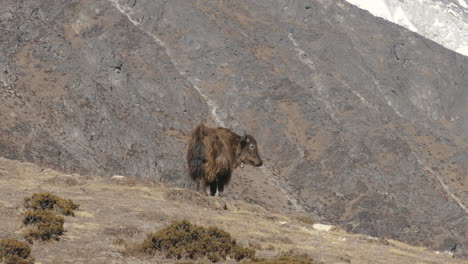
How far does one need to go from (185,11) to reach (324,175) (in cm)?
4910

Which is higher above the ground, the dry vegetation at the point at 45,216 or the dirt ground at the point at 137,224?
the dry vegetation at the point at 45,216

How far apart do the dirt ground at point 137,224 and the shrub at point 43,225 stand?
0.18 meters

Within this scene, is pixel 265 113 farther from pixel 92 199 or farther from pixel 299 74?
pixel 92 199

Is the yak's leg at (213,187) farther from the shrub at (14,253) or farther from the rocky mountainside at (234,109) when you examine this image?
the rocky mountainside at (234,109)

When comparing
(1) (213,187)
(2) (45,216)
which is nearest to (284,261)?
(2) (45,216)

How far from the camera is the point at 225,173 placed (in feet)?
71.5

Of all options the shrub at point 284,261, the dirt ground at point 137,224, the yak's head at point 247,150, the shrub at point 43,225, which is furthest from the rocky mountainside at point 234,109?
the shrub at point 284,261

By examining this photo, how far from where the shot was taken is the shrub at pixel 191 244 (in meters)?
12.0

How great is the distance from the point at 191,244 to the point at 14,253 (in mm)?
3352

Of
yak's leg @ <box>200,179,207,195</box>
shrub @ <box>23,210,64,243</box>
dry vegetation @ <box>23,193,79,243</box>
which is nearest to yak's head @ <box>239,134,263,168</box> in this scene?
yak's leg @ <box>200,179,207,195</box>

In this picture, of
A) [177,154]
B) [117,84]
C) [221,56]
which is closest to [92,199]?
[177,154]

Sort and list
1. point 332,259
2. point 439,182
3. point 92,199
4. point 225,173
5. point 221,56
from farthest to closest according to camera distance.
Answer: point 221,56 < point 439,182 < point 225,173 < point 92,199 < point 332,259

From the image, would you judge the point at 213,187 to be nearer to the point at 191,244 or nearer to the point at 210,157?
the point at 210,157

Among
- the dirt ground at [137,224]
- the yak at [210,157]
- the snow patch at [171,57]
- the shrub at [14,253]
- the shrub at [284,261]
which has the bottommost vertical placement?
the dirt ground at [137,224]
